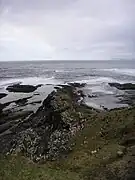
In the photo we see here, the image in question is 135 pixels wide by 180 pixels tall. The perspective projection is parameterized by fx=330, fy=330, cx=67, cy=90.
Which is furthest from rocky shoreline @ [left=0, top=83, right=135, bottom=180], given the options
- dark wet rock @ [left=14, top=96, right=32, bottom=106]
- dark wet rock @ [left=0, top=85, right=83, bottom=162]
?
dark wet rock @ [left=14, top=96, right=32, bottom=106]

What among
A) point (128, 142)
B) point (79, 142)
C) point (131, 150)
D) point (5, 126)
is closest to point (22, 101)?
point (5, 126)

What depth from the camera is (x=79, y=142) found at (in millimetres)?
32062

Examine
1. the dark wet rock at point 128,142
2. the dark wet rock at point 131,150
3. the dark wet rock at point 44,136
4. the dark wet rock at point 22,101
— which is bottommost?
the dark wet rock at point 22,101

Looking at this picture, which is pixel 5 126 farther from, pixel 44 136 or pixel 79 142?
pixel 79 142

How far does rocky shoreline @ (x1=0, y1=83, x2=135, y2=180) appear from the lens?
2311cm

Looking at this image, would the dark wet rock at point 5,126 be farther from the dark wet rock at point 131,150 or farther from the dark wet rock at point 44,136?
the dark wet rock at point 131,150

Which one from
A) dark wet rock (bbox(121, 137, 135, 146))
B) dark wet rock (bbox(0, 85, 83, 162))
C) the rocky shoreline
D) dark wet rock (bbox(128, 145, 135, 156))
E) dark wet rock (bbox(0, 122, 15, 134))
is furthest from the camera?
dark wet rock (bbox(0, 122, 15, 134))

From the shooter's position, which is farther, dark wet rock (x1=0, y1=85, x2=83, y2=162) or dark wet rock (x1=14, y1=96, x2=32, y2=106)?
dark wet rock (x1=14, y1=96, x2=32, y2=106)

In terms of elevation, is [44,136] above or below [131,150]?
below

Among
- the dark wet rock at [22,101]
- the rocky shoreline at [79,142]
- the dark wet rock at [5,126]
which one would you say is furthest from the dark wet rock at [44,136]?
the dark wet rock at [22,101]

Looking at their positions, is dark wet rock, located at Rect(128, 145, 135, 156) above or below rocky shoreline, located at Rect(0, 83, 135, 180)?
above

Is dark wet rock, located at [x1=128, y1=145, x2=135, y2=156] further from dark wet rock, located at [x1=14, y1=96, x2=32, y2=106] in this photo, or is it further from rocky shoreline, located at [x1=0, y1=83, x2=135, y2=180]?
dark wet rock, located at [x1=14, y1=96, x2=32, y2=106]

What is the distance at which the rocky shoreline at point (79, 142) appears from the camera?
75.8 feet

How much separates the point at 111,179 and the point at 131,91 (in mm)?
71749
